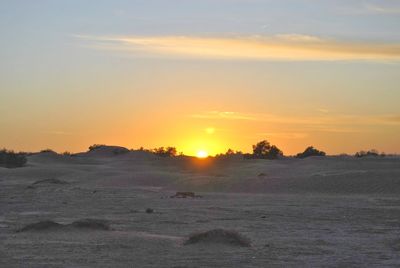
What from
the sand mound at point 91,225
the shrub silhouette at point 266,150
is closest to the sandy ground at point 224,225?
the sand mound at point 91,225

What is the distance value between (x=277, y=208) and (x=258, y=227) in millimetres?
8920

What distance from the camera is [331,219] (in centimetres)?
2825

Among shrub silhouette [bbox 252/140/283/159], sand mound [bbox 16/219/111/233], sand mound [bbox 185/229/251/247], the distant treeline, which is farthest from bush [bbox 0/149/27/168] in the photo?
sand mound [bbox 185/229/251/247]

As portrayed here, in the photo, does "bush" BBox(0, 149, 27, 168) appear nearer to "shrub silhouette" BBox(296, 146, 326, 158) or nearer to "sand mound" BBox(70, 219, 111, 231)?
"shrub silhouette" BBox(296, 146, 326, 158)

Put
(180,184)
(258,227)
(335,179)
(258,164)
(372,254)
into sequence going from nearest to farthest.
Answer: (372,254) < (258,227) < (335,179) < (180,184) < (258,164)

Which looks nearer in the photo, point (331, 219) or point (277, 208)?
point (331, 219)

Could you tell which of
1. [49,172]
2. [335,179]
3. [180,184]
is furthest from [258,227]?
[49,172]

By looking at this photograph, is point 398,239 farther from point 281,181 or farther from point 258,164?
point 258,164

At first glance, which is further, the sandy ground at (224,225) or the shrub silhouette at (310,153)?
the shrub silhouette at (310,153)

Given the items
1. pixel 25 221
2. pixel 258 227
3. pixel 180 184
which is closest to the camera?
pixel 258 227

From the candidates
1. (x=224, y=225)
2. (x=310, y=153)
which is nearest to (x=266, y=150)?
(x=310, y=153)

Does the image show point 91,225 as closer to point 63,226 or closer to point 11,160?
point 63,226

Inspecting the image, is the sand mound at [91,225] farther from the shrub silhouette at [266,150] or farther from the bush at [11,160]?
the shrub silhouette at [266,150]

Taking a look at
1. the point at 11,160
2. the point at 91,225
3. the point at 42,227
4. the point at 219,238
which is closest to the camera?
the point at 219,238
